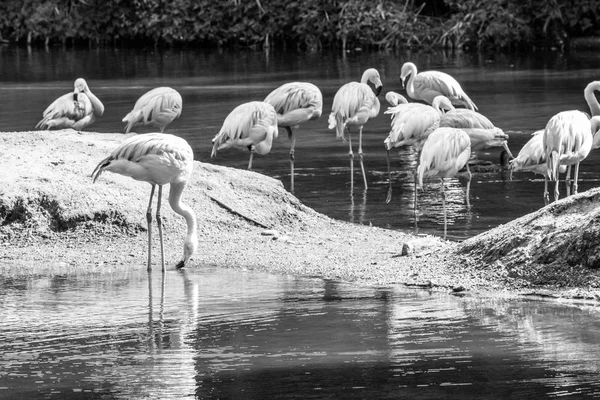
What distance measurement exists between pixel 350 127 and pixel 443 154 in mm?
3065

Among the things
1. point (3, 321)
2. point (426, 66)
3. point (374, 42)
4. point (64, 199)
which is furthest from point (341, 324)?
point (374, 42)

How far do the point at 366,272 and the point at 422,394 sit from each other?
2654mm

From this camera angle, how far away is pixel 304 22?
1284 inches

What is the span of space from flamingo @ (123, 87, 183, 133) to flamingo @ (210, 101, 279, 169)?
1.71 metres

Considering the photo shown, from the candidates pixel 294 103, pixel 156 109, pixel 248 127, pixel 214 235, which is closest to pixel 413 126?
pixel 248 127

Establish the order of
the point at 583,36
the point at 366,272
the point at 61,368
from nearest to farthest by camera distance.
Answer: the point at 61,368, the point at 366,272, the point at 583,36

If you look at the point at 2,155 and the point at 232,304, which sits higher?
the point at 2,155

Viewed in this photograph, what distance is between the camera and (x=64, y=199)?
874 centimetres

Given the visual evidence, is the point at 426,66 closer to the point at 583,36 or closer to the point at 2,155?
the point at 583,36

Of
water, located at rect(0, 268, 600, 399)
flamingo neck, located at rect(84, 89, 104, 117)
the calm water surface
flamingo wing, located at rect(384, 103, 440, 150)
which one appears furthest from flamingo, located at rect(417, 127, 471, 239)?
flamingo neck, located at rect(84, 89, 104, 117)

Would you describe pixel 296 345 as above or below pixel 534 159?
below

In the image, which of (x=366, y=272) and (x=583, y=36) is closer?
(x=366, y=272)

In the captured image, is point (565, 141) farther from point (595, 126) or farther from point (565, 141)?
point (595, 126)

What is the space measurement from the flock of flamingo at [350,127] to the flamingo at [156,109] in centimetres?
1
